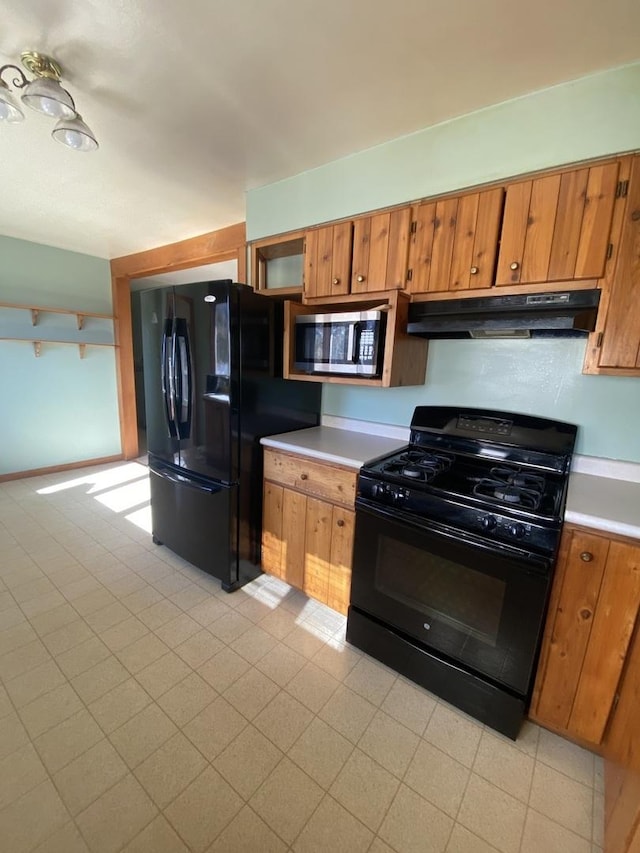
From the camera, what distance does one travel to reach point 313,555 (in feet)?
6.46

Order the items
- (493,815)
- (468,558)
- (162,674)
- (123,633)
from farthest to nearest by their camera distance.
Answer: (123,633) → (162,674) → (468,558) → (493,815)

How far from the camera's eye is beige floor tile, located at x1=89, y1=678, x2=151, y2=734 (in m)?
1.38

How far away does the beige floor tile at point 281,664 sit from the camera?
5.26 ft

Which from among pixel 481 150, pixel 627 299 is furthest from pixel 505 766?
pixel 481 150

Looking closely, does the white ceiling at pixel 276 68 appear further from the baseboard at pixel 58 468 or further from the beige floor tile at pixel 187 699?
the baseboard at pixel 58 468

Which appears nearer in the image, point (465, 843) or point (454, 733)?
point (465, 843)

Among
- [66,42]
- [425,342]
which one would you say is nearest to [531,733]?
[425,342]

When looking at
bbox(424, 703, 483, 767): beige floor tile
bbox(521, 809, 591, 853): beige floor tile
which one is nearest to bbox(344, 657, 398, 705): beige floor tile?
bbox(424, 703, 483, 767): beige floor tile

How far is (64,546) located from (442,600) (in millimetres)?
2668

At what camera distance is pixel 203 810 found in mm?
1120

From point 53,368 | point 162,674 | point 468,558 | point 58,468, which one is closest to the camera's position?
point 468,558

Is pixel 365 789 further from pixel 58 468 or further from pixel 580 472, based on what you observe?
pixel 58 468

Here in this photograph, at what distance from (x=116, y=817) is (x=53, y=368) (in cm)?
411

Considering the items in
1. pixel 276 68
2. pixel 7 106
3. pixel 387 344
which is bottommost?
pixel 387 344
